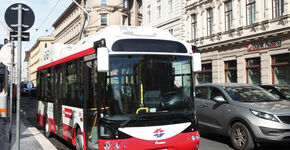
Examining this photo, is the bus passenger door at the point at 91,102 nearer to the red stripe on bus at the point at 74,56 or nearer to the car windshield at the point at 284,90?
the red stripe on bus at the point at 74,56

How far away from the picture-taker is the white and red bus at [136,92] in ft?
17.5

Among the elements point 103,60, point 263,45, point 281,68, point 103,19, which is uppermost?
point 103,19

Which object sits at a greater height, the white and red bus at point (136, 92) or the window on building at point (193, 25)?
the window on building at point (193, 25)

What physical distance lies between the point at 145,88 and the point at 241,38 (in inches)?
670

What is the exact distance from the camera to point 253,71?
21.0 metres

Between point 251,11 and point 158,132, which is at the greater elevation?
point 251,11

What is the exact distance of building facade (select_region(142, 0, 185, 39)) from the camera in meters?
29.0

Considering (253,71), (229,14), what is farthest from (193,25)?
(253,71)

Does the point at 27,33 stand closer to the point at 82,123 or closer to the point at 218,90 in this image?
the point at 82,123

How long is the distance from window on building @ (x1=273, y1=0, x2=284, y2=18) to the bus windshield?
14.8 metres

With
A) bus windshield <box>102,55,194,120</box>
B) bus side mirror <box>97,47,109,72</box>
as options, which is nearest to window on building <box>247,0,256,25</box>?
bus windshield <box>102,55,194,120</box>

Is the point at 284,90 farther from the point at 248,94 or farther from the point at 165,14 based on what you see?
the point at 165,14

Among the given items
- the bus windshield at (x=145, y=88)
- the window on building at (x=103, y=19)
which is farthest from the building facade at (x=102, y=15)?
the bus windshield at (x=145, y=88)

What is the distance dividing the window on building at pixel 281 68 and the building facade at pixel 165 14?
11.0 metres
